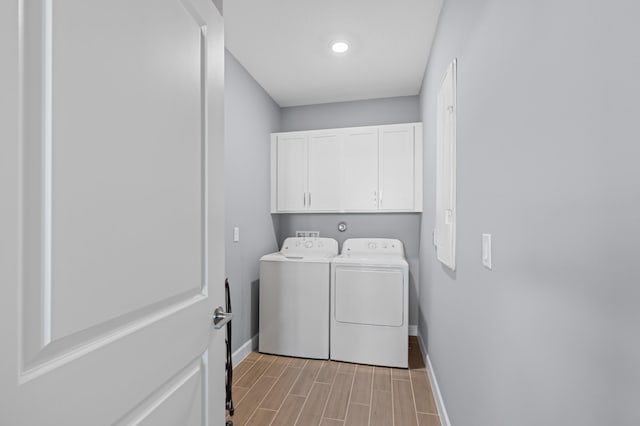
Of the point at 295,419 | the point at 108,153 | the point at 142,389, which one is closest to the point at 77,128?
the point at 108,153

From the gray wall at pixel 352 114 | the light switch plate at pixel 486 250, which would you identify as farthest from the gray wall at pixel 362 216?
the light switch plate at pixel 486 250

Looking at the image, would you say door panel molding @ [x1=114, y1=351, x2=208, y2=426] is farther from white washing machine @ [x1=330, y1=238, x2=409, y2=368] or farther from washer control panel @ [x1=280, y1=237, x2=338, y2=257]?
washer control panel @ [x1=280, y1=237, x2=338, y2=257]

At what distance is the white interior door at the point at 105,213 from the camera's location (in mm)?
480

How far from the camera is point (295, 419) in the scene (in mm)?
1909

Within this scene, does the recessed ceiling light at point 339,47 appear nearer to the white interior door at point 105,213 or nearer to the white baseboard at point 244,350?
the white interior door at point 105,213

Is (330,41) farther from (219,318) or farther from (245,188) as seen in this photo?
(219,318)

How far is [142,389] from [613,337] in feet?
3.04

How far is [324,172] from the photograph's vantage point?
3.32 meters

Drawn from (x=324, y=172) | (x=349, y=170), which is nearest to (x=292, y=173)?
(x=324, y=172)

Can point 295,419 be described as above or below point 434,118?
below

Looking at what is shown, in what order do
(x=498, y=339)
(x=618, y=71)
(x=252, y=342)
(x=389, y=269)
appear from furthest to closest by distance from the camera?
1. (x=252, y=342)
2. (x=389, y=269)
3. (x=498, y=339)
4. (x=618, y=71)

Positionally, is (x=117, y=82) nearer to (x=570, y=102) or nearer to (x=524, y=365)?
(x=570, y=102)

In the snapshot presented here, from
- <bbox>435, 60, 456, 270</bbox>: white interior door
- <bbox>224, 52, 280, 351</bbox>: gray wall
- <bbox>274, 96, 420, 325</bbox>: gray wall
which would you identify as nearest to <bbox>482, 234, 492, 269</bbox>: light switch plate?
<bbox>435, 60, 456, 270</bbox>: white interior door

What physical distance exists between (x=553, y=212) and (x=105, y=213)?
0.95 meters
